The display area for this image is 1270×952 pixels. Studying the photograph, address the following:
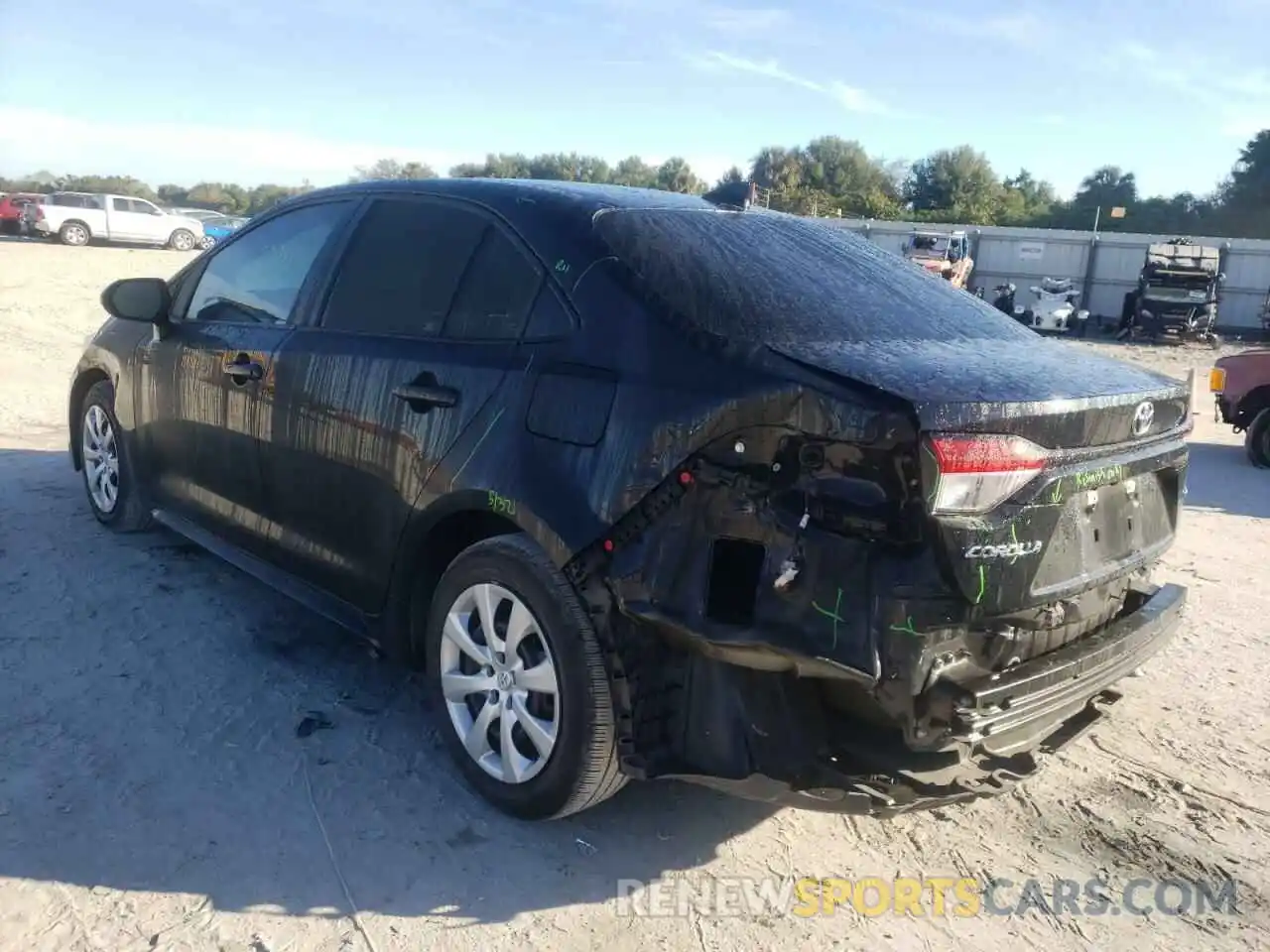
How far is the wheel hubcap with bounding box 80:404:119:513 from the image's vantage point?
17.2ft

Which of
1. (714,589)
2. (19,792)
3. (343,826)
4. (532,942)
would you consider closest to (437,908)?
(532,942)

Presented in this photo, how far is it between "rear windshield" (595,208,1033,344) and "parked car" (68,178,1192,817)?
0.01 metres

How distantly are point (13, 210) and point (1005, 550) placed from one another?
3607 centimetres

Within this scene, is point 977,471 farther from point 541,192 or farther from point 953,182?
point 953,182

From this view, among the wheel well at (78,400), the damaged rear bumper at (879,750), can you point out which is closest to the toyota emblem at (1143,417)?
the damaged rear bumper at (879,750)

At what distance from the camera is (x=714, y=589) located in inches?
101

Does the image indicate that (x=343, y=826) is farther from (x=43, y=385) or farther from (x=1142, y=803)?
(x=43, y=385)

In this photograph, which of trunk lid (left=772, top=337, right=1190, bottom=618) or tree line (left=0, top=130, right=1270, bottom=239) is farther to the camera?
tree line (left=0, top=130, right=1270, bottom=239)

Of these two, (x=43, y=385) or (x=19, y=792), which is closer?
(x=19, y=792)

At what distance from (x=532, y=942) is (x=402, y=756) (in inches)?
38.7

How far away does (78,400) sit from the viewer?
18.5 ft

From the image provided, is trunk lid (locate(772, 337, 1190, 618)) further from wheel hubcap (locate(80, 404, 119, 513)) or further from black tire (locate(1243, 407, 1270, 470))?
black tire (locate(1243, 407, 1270, 470))

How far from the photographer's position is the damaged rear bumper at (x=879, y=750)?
2514mm

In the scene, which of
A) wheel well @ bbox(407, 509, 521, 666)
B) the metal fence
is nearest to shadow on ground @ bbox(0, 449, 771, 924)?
wheel well @ bbox(407, 509, 521, 666)
